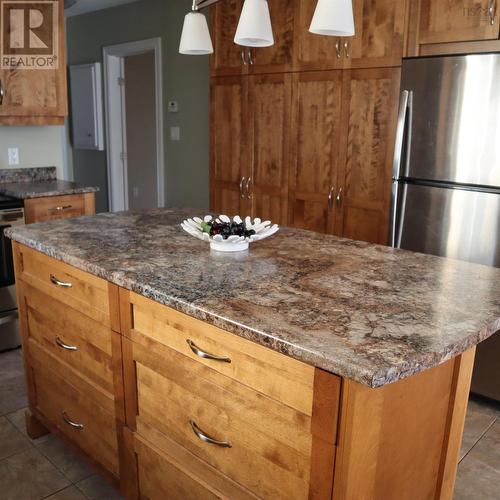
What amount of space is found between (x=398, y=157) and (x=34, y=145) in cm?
249

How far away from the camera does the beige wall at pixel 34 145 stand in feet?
12.1

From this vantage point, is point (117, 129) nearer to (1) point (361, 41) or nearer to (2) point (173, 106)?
(2) point (173, 106)

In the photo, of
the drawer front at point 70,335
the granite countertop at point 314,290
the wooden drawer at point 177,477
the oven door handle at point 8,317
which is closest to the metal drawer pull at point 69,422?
the drawer front at point 70,335

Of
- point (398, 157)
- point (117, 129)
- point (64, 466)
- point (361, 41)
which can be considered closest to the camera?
point (64, 466)

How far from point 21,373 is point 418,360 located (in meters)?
2.49

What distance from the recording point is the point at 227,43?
12.3ft

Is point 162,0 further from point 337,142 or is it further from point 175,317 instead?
point 175,317

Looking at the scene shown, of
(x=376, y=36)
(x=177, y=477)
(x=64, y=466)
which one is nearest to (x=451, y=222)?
(x=376, y=36)

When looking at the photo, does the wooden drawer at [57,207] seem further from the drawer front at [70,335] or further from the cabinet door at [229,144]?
the drawer front at [70,335]

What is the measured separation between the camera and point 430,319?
1.29 metres

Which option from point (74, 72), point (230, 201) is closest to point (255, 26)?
point (230, 201)

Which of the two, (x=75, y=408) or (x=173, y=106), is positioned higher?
(x=173, y=106)

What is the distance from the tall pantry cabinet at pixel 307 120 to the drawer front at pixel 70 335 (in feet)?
6.05

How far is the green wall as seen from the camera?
→ 4.68 metres
